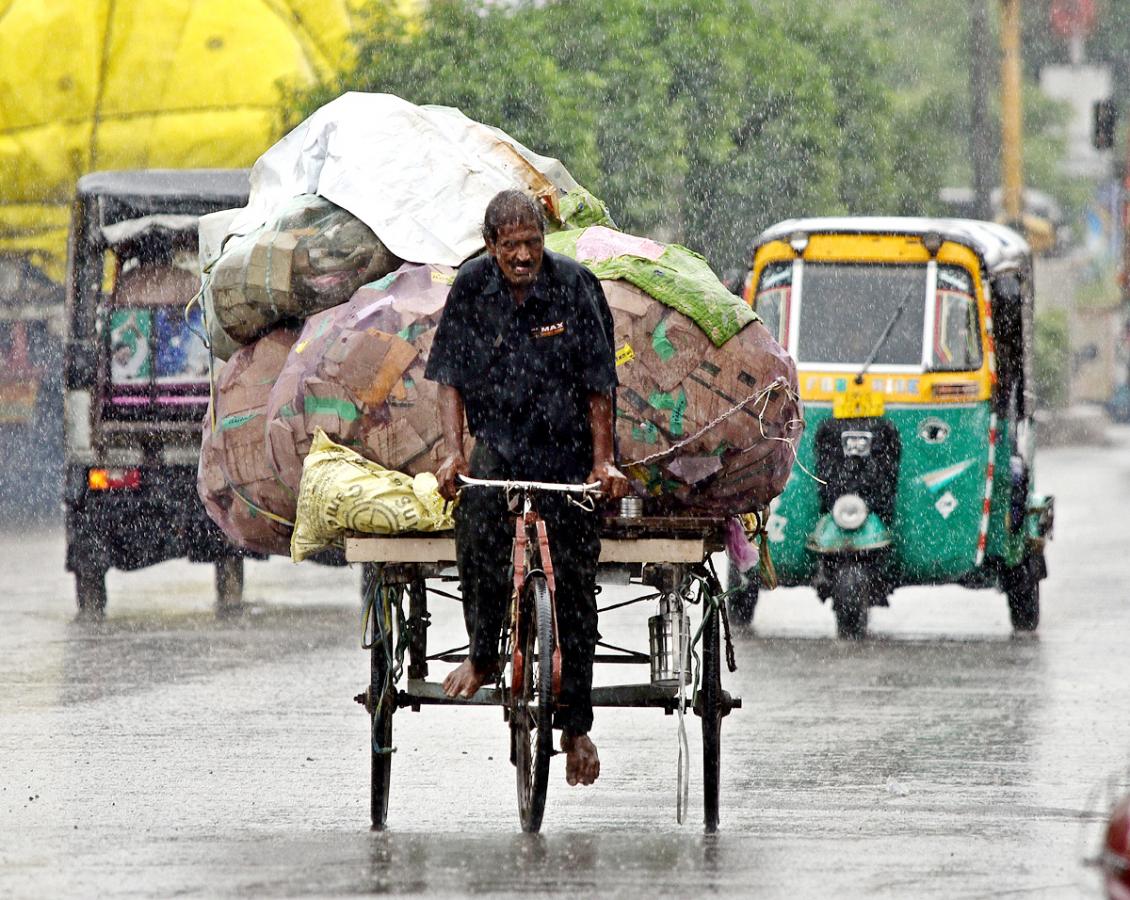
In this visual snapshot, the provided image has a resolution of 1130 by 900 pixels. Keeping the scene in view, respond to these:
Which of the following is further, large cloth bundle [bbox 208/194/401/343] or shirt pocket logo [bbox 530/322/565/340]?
large cloth bundle [bbox 208/194/401/343]

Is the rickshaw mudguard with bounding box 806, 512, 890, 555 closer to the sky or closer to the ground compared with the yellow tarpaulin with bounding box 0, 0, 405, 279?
closer to the ground

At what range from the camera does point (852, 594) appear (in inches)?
604

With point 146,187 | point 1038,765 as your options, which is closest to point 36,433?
point 146,187

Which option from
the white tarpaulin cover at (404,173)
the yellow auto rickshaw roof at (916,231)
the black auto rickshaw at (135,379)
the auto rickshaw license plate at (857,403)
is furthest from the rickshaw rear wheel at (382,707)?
the black auto rickshaw at (135,379)

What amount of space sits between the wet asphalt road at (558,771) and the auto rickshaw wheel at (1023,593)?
19 centimetres

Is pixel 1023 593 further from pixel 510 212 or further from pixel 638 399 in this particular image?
pixel 510 212

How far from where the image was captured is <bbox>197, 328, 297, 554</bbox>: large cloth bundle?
8773 millimetres

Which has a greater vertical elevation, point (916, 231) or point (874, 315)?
point (916, 231)

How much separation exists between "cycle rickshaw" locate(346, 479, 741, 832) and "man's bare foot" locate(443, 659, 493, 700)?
3.3 inches

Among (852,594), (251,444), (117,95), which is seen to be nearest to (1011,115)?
(117,95)

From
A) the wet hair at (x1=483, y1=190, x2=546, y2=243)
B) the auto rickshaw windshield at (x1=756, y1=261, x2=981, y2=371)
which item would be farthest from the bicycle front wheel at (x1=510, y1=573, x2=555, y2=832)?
the auto rickshaw windshield at (x1=756, y1=261, x2=981, y2=371)

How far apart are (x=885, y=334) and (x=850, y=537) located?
121 cm

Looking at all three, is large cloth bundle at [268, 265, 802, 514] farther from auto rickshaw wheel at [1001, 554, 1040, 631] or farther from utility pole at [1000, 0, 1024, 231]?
utility pole at [1000, 0, 1024, 231]

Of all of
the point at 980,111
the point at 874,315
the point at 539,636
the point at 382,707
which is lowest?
the point at 382,707
